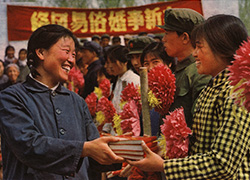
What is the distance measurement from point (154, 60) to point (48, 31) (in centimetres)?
173

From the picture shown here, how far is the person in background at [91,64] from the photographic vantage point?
19.7 feet

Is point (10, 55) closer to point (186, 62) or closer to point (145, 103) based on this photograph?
point (186, 62)

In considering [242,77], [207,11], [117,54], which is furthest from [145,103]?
[207,11]

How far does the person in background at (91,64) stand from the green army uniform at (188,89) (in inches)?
127

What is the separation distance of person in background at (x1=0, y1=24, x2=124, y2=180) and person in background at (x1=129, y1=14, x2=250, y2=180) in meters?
0.35

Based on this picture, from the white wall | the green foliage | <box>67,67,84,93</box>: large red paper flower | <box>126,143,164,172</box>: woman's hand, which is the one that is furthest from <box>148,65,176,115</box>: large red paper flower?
the green foliage

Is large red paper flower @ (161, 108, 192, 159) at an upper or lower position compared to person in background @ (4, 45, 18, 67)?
lower

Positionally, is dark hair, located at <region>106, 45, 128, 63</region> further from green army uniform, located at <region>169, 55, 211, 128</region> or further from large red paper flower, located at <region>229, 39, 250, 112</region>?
large red paper flower, located at <region>229, 39, 250, 112</region>

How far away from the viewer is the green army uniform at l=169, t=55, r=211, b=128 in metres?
2.68

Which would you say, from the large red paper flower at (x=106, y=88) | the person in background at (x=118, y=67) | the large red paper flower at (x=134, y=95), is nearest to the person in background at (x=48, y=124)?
the large red paper flower at (x=134, y=95)

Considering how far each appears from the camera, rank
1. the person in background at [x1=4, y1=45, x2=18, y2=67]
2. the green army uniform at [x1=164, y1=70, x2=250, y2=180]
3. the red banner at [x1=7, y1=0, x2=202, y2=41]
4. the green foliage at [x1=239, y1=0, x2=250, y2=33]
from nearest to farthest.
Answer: the green army uniform at [x1=164, y1=70, x2=250, y2=180], the person in background at [x1=4, y1=45, x2=18, y2=67], the red banner at [x1=7, y1=0, x2=202, y2=41], the green foliage at [x1=239, y1=0, x2=250, y2=33]

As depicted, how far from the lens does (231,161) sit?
6.15 feet

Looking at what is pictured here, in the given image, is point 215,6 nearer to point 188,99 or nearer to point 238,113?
point 188,99

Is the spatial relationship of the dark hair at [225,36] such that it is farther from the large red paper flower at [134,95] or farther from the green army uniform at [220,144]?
the large red paper flower at [134,95]
